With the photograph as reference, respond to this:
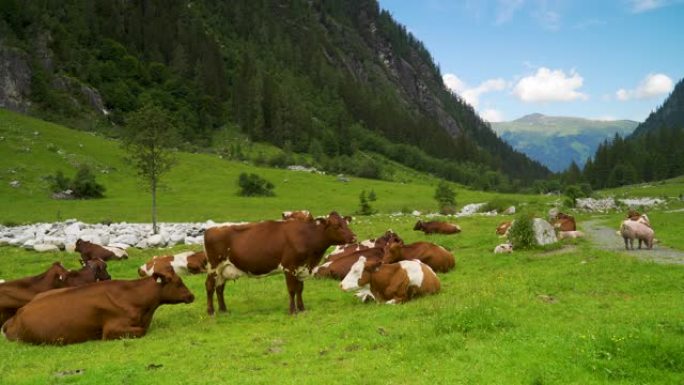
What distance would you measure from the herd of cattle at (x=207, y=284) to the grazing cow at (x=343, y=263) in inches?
46.8

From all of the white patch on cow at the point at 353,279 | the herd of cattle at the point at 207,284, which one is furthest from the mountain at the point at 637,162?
the herd of cattle at the point at 207,284

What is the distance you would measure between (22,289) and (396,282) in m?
9.54

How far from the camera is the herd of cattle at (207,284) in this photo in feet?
40.8

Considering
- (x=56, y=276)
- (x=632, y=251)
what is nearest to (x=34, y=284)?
(x=56, y=276)

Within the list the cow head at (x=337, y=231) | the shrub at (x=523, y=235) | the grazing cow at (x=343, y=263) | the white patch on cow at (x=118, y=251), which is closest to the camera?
the cow head at (x=337, y=231)

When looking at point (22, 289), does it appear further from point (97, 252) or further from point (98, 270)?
point (97, 252)

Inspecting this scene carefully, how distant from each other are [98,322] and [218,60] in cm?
14205

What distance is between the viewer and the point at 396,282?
14867 millimetres

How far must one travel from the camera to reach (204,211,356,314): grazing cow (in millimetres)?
14164

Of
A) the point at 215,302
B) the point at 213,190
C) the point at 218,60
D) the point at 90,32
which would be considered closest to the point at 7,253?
the point at 215,302

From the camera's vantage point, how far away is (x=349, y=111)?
589ft

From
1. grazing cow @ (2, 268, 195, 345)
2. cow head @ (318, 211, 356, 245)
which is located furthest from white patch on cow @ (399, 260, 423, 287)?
grazing cow @ (2, 268, 195, 345)

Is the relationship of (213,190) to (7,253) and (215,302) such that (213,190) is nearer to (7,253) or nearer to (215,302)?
(7,253)

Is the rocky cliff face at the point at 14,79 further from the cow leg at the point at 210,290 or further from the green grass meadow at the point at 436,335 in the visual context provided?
the cow leg at the point at 210,290
